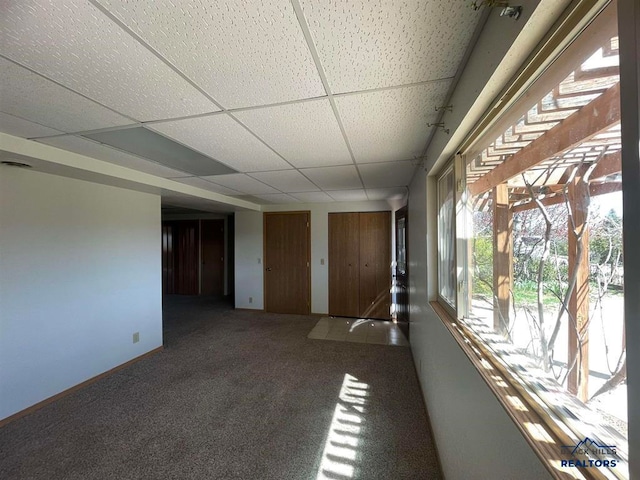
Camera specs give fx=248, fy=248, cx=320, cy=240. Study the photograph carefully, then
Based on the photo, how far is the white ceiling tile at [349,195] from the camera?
388cm

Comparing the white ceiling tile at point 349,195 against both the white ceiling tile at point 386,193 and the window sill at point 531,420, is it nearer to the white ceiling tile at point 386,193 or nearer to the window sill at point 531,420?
the white ceiling tile at point 386,193

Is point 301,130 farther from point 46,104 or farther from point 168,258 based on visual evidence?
point 168,258

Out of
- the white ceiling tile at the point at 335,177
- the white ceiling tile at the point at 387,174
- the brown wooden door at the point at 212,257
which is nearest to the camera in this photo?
the white ceiling tile at the point at 387,174

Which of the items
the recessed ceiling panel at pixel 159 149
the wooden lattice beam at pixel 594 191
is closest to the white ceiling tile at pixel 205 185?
the recessed ceiling panel at pixel 159 149

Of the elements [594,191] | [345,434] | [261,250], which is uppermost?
[594,191]

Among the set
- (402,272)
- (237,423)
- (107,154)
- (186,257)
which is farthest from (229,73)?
(186,257)

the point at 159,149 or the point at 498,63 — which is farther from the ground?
the point at 159,149

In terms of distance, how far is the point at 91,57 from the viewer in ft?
3.23

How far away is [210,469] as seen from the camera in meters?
1.56

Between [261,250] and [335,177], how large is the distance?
2842 mm

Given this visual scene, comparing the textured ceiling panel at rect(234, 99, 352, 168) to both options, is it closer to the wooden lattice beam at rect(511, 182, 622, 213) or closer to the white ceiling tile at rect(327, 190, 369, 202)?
the wooden lattice beam at rect(511, 182, 622, 213)

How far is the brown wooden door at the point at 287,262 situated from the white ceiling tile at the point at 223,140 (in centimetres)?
267

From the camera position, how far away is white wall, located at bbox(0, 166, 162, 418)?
2053 millimetres

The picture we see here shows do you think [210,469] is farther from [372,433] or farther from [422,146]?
[422,146]
